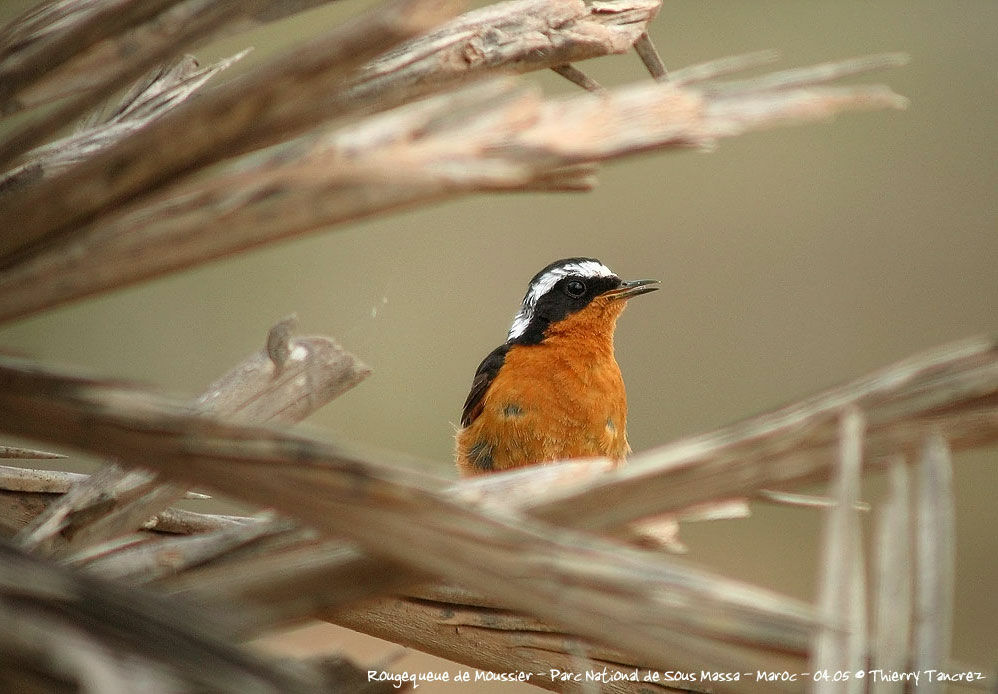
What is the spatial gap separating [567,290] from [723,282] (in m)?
5.96

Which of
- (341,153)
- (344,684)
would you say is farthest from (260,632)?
(341,153)

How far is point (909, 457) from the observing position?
1.42 m

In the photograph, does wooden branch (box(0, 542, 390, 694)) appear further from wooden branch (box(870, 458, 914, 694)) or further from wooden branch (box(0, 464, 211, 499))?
wooden branch (box(0, 464, 211, 499))

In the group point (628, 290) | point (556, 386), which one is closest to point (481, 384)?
point (556, 386)

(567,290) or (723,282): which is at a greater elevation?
(723,282)

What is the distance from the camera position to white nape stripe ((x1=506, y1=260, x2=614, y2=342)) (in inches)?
212

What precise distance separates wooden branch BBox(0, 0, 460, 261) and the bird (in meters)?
3.55

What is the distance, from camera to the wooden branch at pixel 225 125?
1.26 m

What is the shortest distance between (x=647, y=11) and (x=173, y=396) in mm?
2515

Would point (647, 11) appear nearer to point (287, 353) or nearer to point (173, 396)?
point (287, 353)

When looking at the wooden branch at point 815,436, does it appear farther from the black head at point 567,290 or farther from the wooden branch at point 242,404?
the black head at point 567,290

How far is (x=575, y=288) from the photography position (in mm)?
5352

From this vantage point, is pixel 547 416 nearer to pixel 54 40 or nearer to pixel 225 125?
pixel 54 40

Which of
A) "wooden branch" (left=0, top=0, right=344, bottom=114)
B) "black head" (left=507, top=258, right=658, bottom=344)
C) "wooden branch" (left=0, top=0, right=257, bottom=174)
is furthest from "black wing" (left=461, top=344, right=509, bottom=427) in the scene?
"wooden branch" (left=0, top=0, right=257, bottom=174)
